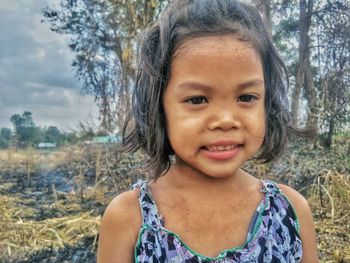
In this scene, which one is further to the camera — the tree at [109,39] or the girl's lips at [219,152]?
the tree at [109,39]

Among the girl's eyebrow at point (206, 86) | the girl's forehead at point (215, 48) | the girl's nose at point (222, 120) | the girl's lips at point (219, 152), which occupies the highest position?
the girl's forehead at point (215, 48)

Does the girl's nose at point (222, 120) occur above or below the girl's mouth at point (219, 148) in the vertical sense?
above

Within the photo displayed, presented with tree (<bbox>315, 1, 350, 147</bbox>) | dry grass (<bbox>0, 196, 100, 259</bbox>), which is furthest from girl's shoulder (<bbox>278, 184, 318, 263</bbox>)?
tree (<bbox>315, 1, 350, 147</bbox>)

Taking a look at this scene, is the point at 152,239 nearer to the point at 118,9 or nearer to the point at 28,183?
the point at 28,183

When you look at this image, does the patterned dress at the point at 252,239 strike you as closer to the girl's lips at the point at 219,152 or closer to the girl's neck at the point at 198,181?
the girl's neck at the point at 198,181

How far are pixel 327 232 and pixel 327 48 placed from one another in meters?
2.56

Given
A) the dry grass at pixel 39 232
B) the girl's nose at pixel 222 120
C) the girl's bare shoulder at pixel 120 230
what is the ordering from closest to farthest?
the girl's nose at pixel 222 120 < the girl's bare shoulder at pixel 120 230 < the dry grass at pixel 39 232

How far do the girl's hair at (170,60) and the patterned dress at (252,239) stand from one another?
0.17 m

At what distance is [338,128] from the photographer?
4.81 metres

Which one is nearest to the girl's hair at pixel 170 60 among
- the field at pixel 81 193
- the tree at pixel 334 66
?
the field at pixel 81 193

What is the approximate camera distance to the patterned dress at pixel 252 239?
1.22 metres

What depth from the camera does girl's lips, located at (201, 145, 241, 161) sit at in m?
1.16

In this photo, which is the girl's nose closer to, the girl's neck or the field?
the girl's neck

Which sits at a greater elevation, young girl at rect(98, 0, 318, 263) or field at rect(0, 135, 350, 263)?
young girl at rect(98, 0, 318, 263)
